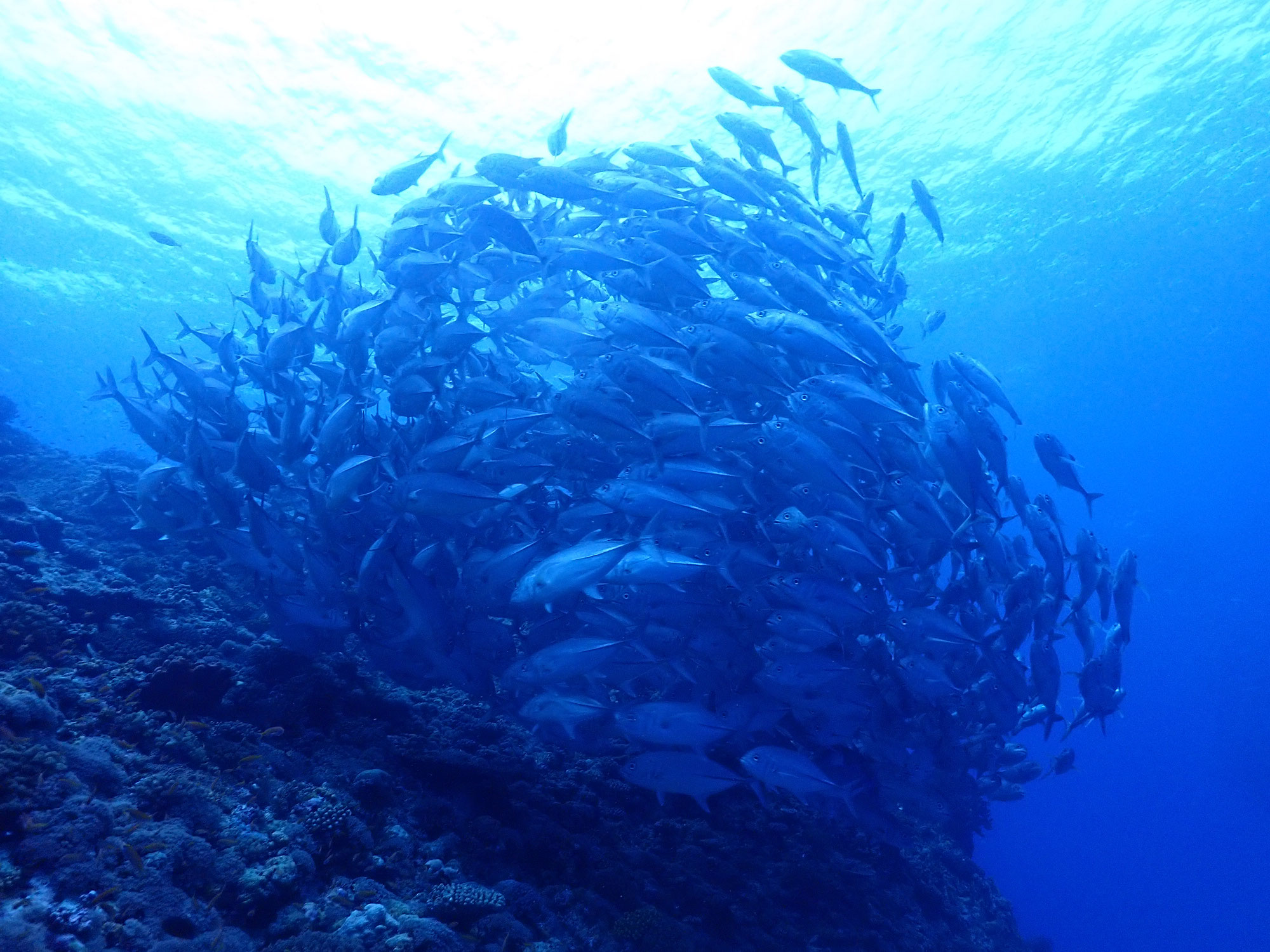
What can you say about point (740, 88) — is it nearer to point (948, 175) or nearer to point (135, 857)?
point (135, 857)

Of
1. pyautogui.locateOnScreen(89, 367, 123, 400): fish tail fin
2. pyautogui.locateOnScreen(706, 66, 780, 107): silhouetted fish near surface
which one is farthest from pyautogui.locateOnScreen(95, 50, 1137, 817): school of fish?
pyautogui.locateOnScreen(706, 66, 780, 107): silhouetted fish near surface

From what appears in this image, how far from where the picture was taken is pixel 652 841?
17.5 ft

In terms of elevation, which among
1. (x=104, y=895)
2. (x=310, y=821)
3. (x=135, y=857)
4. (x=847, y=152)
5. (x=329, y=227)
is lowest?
(x=104, y=895)

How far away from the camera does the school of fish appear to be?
5062 mm

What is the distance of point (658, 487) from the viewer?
16.0 feet

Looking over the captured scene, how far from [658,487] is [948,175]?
24738mm

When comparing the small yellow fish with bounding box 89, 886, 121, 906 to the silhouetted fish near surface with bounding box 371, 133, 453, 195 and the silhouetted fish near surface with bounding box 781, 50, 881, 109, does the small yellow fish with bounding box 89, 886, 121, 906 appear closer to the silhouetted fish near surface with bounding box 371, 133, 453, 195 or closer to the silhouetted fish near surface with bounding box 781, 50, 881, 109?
the silhouetted fish near surface with bounding box 371, 133, 453, 195

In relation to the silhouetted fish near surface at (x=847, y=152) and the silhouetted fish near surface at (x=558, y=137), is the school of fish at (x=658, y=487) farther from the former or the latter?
the silhouetted fish near surface at (x=847, y=152)

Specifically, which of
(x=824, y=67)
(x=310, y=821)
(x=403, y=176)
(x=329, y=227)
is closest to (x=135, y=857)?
(x=310, y=821)

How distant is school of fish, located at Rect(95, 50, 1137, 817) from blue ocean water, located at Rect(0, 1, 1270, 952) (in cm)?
845

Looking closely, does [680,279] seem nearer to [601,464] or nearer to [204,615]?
[601,464]

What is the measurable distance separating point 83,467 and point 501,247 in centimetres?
1128

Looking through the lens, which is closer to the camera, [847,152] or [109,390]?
[109,390]

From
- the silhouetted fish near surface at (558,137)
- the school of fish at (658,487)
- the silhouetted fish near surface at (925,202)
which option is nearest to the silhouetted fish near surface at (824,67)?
the school of fish at (658,487)
